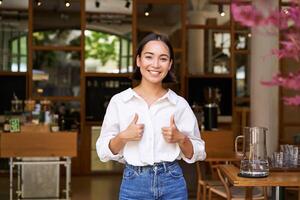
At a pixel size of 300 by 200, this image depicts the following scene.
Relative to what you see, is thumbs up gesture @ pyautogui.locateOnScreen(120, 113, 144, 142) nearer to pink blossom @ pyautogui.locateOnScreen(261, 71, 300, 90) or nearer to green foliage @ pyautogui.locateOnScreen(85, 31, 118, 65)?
pink blossom @ pyautogui.locateOnScreen(261, 71, 300, 90)

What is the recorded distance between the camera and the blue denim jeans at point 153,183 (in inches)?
78.7

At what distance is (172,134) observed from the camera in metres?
1.94

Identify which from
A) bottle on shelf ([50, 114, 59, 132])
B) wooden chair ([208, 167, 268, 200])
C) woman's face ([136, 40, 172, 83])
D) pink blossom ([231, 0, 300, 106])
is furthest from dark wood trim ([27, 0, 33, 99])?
pink blossom ([231, 0, 300, 106])

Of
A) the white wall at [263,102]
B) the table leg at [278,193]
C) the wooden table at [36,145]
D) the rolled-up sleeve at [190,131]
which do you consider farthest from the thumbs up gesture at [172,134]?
the white wall at [263,102]

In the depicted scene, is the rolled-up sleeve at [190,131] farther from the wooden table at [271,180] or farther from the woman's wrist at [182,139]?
the wooden table at [271,180]

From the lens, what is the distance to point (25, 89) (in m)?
8.64

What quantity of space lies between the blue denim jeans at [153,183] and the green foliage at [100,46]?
7918 millimetres

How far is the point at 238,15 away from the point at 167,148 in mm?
934

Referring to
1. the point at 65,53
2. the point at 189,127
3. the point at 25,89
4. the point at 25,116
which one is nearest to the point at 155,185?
the point at 189,127

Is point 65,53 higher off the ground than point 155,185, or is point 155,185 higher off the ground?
point 65,53

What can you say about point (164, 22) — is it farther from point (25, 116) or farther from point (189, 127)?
point (189, 127)

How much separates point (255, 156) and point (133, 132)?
5.84 ft

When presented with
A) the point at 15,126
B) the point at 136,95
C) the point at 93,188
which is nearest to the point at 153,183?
the point at 136,95

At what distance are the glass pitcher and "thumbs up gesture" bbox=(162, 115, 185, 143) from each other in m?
1.66
